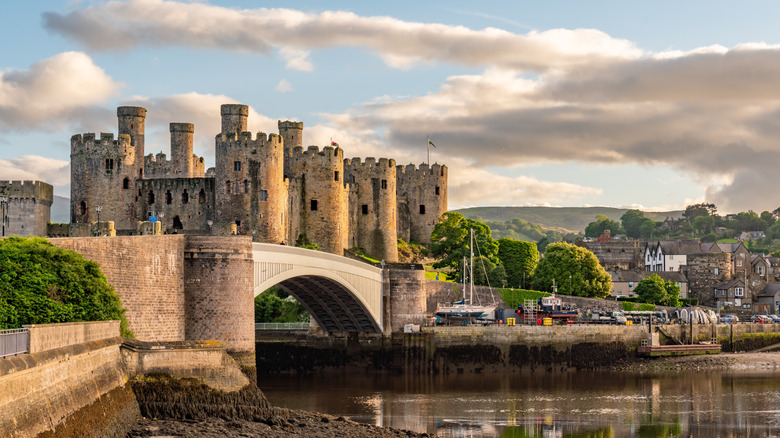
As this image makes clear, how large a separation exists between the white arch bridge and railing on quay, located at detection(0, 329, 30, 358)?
20.7 metres

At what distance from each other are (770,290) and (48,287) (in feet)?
258

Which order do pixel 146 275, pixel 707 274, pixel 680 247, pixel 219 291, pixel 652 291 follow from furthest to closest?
pixel 680 247 → pixel 707 274 → pixel 652 291 → pixel 219 291 → pixel 146 275

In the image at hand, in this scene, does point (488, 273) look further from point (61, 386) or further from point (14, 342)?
point (14, 342)

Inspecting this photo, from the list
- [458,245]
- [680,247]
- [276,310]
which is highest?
[680,247]

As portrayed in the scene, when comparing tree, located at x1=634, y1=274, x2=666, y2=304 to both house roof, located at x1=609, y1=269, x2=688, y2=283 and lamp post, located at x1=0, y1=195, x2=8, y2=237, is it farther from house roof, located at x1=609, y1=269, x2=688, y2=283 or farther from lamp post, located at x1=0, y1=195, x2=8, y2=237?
lamp post, located at x1=0, y1=195, x2=8, y2=237

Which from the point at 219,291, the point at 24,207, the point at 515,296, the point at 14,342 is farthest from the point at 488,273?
the point at 14,342

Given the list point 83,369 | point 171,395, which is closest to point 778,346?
point 171,395

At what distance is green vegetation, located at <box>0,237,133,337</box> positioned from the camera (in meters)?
27.0

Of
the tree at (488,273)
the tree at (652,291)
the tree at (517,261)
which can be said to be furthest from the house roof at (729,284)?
the tree at (488,273)

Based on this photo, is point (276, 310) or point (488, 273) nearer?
point (276, 310)

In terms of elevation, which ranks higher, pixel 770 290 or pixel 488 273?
pixel 488 273

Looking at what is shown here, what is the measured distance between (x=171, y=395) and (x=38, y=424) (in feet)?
36.7

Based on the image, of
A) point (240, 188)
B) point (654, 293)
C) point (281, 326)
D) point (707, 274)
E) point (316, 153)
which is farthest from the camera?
point (707, 274)

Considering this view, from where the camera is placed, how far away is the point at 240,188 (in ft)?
204
